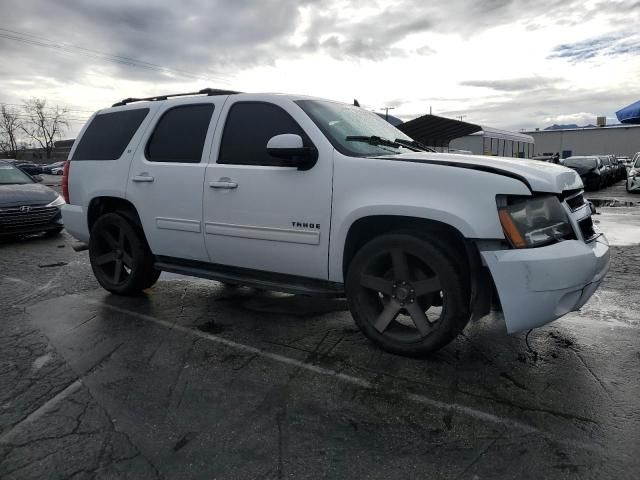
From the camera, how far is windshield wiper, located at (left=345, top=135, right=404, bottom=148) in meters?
3.64

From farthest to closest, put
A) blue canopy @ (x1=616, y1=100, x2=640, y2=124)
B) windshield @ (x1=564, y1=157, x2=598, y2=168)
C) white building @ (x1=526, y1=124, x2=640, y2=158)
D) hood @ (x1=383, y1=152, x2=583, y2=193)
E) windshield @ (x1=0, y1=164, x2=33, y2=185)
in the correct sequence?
white building @ (x1=526, y1=124, x2=640, y2=158) < windshield @ (x1=564, y1=157, x2=598, y2=168) < blue canopy @ (x1=616, y1=100, x2=640, y2=124) < windshield @ (x1=0, y1=164, x2=33, y2=185) < hood @ (x1=383, y1=152, x2=583, y2=193)

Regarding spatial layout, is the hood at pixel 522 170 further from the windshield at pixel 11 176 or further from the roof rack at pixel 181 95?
the windshield at pixel 11 176

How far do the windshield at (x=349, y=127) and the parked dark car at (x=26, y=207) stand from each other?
23.1 feet

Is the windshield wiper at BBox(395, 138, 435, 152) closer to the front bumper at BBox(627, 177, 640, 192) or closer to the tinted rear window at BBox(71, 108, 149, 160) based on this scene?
the tinted rear window at BBox(71, 108, 149, 160)

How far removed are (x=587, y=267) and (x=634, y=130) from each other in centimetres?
7411

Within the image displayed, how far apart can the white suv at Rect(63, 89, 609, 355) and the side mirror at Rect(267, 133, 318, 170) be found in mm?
10

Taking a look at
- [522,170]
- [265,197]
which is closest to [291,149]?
[265,197]

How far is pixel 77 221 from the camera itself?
16.8 feet

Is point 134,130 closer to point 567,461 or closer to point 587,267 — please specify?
point 587,267

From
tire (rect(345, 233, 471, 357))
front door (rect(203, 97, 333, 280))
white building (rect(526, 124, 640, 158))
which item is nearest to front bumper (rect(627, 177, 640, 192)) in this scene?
tire (rect(345, 233, 471, 357))

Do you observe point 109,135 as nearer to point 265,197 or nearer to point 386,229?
point 265,197

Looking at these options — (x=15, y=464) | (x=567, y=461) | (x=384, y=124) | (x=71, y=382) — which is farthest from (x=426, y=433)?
(x=384, y=124)

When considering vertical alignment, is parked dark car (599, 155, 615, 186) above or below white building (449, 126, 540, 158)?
below

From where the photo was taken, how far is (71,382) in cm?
308
